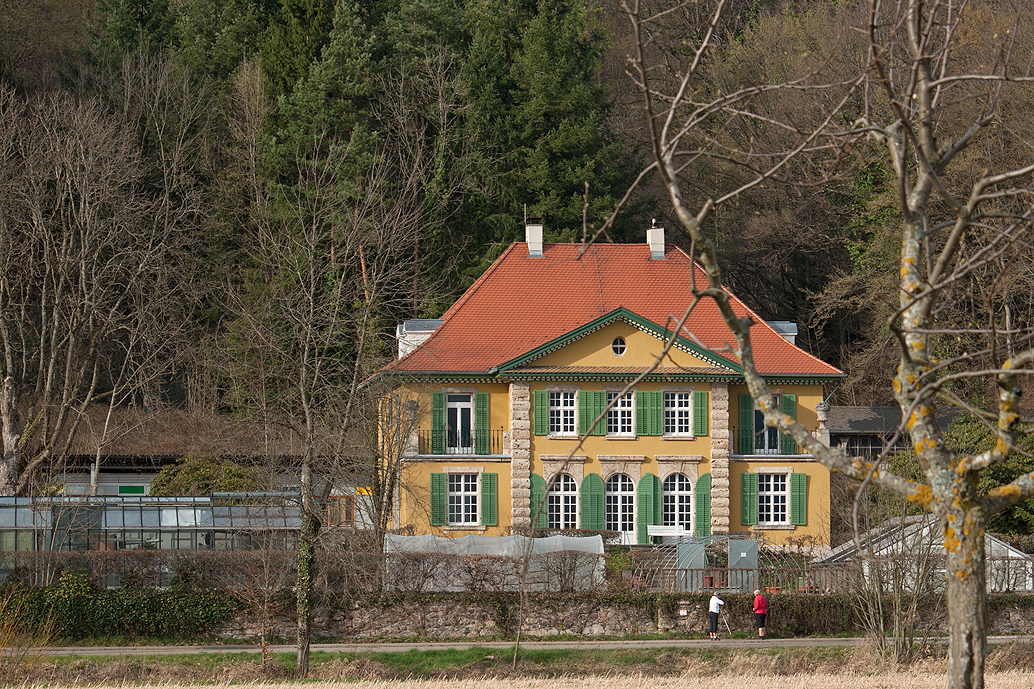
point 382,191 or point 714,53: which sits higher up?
point 714,53

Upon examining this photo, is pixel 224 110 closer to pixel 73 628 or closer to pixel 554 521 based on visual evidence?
pixel 554 521

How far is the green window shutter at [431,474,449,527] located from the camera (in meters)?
34.0

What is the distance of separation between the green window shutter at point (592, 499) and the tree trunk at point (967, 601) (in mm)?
26871

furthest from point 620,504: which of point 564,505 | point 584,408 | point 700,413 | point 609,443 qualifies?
point 700,413

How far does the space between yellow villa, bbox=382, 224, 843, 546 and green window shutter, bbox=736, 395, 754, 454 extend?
43 millimetres

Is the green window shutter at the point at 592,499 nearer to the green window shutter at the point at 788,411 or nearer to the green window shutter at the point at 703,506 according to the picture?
the green window shutter at the point at 703,506

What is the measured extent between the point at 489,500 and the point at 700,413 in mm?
6844

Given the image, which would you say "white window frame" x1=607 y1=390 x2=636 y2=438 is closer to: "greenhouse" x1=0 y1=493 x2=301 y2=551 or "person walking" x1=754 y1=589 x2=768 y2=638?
"greenhouse" x1=0 y1=493 x2=301 y2=551

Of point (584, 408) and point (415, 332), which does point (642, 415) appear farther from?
point (415, 332)

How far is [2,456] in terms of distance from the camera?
3406 cm

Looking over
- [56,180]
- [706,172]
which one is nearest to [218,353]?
[56,180]

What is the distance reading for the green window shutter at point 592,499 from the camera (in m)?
34.0

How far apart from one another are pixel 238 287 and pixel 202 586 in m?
20.1

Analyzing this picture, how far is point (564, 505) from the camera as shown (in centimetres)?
3431
